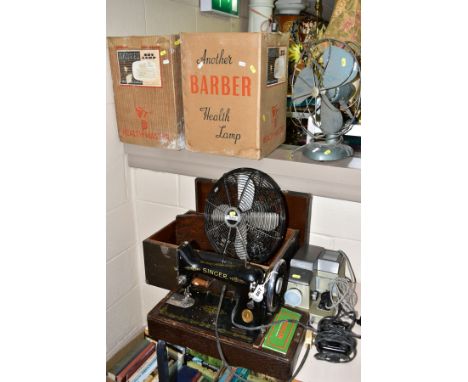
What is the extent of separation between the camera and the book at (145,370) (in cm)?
167

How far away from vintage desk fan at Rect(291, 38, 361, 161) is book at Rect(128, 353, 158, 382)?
118 centimetres

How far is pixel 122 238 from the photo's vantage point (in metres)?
1.92

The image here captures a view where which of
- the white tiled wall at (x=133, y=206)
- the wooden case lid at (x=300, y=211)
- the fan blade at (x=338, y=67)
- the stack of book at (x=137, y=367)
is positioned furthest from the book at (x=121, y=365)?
the fan blade at (x=338, y=67)

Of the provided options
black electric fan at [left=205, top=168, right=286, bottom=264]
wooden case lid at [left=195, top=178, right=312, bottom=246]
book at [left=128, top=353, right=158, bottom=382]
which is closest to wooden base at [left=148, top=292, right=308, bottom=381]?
black electric fan at [left=205, top=168, right=286, bottom=264]

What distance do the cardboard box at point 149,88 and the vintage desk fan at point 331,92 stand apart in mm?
482

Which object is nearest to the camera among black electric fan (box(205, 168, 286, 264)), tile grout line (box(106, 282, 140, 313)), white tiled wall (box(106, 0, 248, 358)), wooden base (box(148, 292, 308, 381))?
wooden base (box(148, 292, 308, 381))

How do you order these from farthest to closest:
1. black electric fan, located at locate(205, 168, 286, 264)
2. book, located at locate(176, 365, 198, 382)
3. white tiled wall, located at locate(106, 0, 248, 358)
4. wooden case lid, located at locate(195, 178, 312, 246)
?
1. white tiled wall, located at locate(106, 0, 248, 358)
2. book, located at locate(176, 365, 198, 382)
3. wooden case lid, located at locate(195, 178, 312, 246)
4. black electric fan, located at locate(205, 168, 286, 264)

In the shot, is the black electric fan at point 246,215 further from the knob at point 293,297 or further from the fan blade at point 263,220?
the knob at point 293,297

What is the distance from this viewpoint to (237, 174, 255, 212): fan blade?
130 centimetres

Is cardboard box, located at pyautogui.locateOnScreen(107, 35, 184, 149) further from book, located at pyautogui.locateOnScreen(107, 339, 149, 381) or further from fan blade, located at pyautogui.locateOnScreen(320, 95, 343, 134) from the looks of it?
book, located at pyautogui.locateOnScreen(107, 339, 149, 381)

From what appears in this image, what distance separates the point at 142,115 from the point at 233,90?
461 mm
